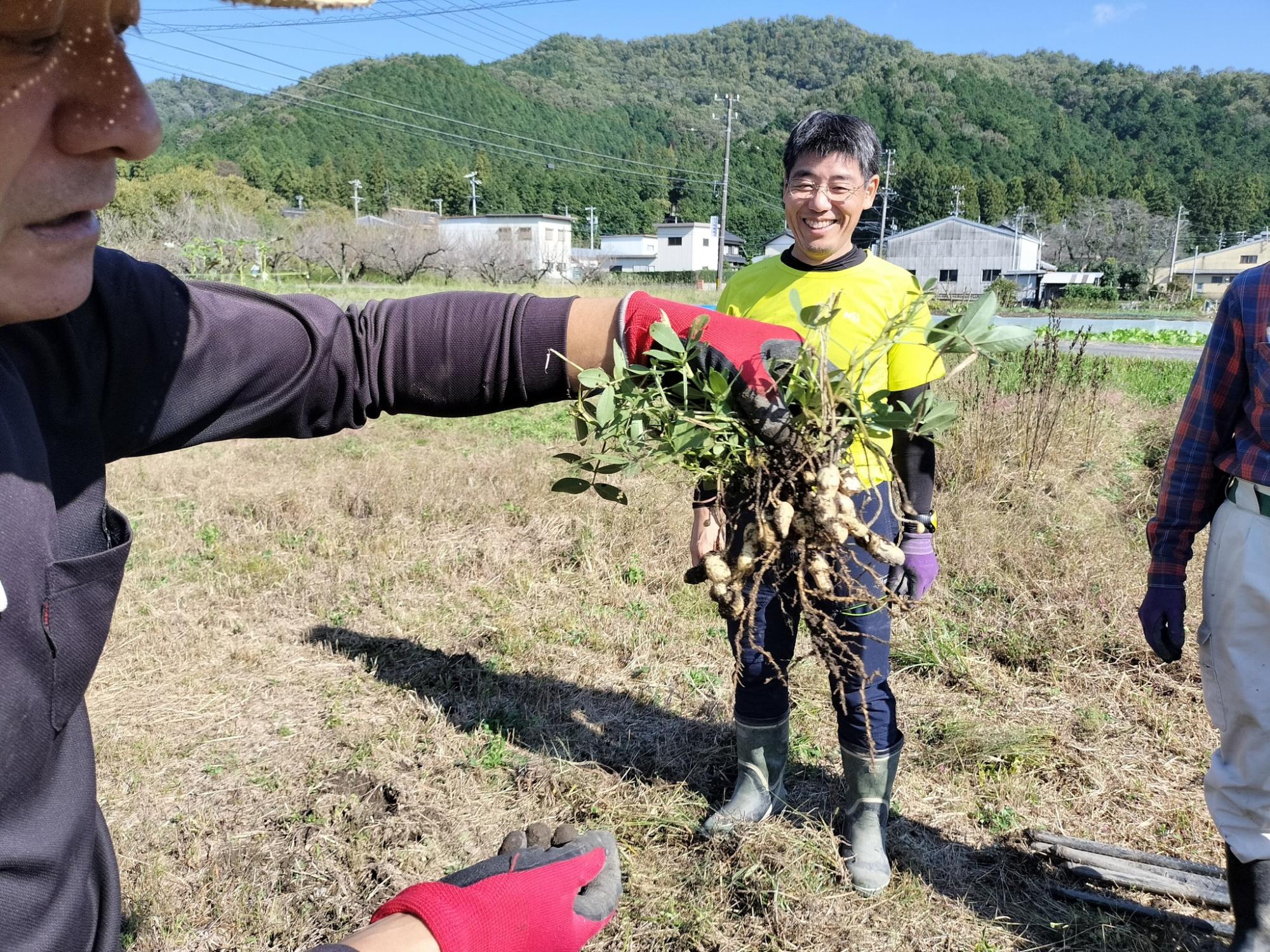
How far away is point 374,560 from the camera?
4219mm

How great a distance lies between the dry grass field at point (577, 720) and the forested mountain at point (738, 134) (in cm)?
5090

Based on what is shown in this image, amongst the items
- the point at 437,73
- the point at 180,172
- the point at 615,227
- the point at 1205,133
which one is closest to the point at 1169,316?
the point at 180,172

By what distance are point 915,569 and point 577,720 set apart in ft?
4.56

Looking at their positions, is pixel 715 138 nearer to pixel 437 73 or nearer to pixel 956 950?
pixel 437 73

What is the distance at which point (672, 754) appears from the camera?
111 inches

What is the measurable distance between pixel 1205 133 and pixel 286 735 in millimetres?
112087

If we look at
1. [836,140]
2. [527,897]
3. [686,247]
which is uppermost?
[686,247]

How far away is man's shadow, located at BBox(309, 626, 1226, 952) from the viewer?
2156 mm

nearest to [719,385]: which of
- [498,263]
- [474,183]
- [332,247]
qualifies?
[332,247]

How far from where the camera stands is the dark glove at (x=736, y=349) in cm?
132

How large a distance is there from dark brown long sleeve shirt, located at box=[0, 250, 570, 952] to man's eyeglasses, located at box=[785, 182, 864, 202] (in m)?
1.20

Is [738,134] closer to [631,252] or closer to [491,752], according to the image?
[631,252]

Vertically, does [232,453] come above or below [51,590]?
below

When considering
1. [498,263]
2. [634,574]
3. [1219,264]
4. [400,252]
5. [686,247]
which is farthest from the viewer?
[686,247]
